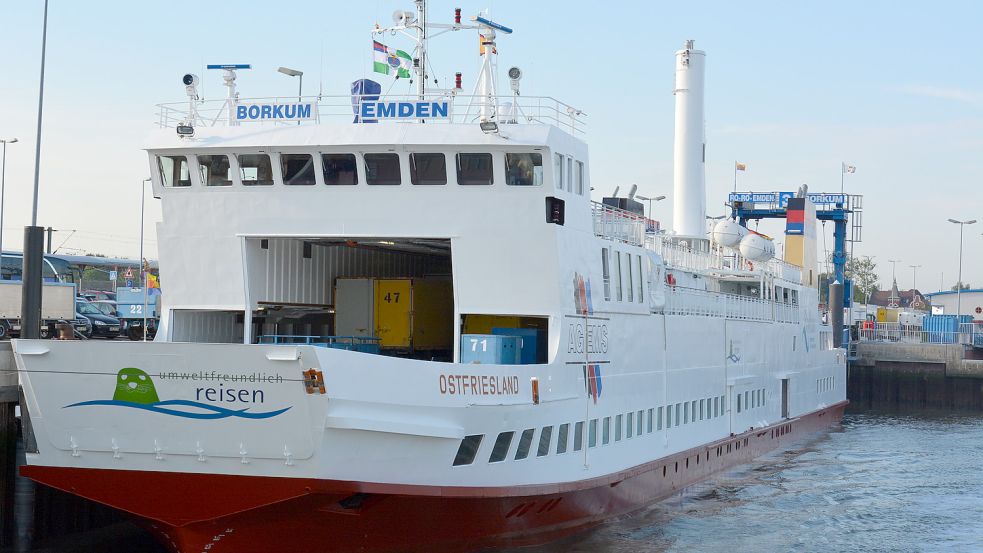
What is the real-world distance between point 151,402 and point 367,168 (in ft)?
19.0

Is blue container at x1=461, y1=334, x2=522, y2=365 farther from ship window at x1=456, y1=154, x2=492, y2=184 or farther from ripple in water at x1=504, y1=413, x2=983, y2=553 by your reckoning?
ripple in water at x1=504, y1=413, x2=983, y2=553

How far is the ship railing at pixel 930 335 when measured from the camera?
65125 mm

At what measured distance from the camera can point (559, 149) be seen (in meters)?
18.6

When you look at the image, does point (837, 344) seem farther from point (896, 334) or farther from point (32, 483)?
point (32, 483)

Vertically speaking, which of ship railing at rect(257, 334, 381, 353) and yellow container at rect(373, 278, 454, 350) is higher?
yellow container at rect(373, 278, 454, 350)

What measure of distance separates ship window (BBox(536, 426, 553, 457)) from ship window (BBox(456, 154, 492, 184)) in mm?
4462

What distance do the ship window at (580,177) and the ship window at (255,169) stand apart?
569 cm

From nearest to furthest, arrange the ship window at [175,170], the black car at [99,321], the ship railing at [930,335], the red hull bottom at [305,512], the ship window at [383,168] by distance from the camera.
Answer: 1. the red hull bottom at [305,512]
2. the ship window at [383,168]
3. the ship window at [175,170]
4. the black car at [99,321]
5. the ship railing at [930,335]

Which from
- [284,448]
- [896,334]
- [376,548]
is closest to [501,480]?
[376,548]

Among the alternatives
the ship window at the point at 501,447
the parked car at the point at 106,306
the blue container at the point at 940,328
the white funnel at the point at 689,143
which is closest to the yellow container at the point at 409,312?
the ship window at the point at 501,447

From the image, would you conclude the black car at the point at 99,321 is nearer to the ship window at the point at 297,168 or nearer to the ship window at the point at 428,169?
the ship window at the point at 297,168

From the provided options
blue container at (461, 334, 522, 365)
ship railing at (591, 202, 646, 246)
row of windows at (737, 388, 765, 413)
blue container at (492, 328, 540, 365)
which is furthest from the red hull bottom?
row of windows at (737, 388, 765, 413)

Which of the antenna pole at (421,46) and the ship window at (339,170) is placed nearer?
the ship window at (339,170)

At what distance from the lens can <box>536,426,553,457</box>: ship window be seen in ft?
60.0
